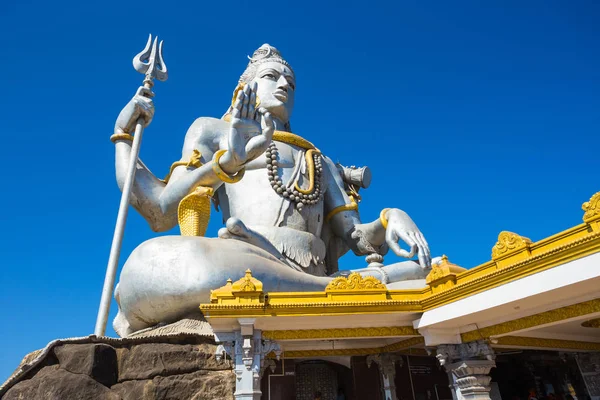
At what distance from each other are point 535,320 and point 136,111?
300 inches

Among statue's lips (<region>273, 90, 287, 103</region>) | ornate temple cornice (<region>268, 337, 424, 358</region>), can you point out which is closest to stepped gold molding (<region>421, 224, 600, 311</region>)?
ornate temple cornice (<region>268, 337, 424, 358</region>)

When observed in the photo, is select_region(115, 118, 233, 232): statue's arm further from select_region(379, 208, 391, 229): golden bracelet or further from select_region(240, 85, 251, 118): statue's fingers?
select_region(379, 208, 391, 229): golden bracelet

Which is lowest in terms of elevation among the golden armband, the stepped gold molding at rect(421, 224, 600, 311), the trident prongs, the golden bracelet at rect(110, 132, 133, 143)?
the stepped gold molding at rect(421, 224, 600, 311)

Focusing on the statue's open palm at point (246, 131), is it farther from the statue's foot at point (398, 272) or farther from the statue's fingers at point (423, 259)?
the statue's fingers at point (423, 259)

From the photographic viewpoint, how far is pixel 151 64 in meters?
9.59

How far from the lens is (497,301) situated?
4.66 meters

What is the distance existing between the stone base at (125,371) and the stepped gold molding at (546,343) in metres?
3.43

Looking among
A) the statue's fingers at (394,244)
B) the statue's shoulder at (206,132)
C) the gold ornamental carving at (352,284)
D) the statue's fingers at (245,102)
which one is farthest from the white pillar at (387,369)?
the statue's shoulder at (206,132)

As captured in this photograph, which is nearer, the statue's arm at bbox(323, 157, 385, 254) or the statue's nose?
the statue's arm at bbox(323, 157, 385, 254)

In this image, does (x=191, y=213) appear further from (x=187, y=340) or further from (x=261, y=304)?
(x=261, y=304)

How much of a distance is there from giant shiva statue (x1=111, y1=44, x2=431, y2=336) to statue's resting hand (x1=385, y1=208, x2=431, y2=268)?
22 millimetres

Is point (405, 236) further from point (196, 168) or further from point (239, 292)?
point (239, 292)

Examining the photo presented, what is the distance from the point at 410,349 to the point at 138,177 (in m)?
6.04

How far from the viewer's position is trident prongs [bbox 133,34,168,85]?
9.57 metres
